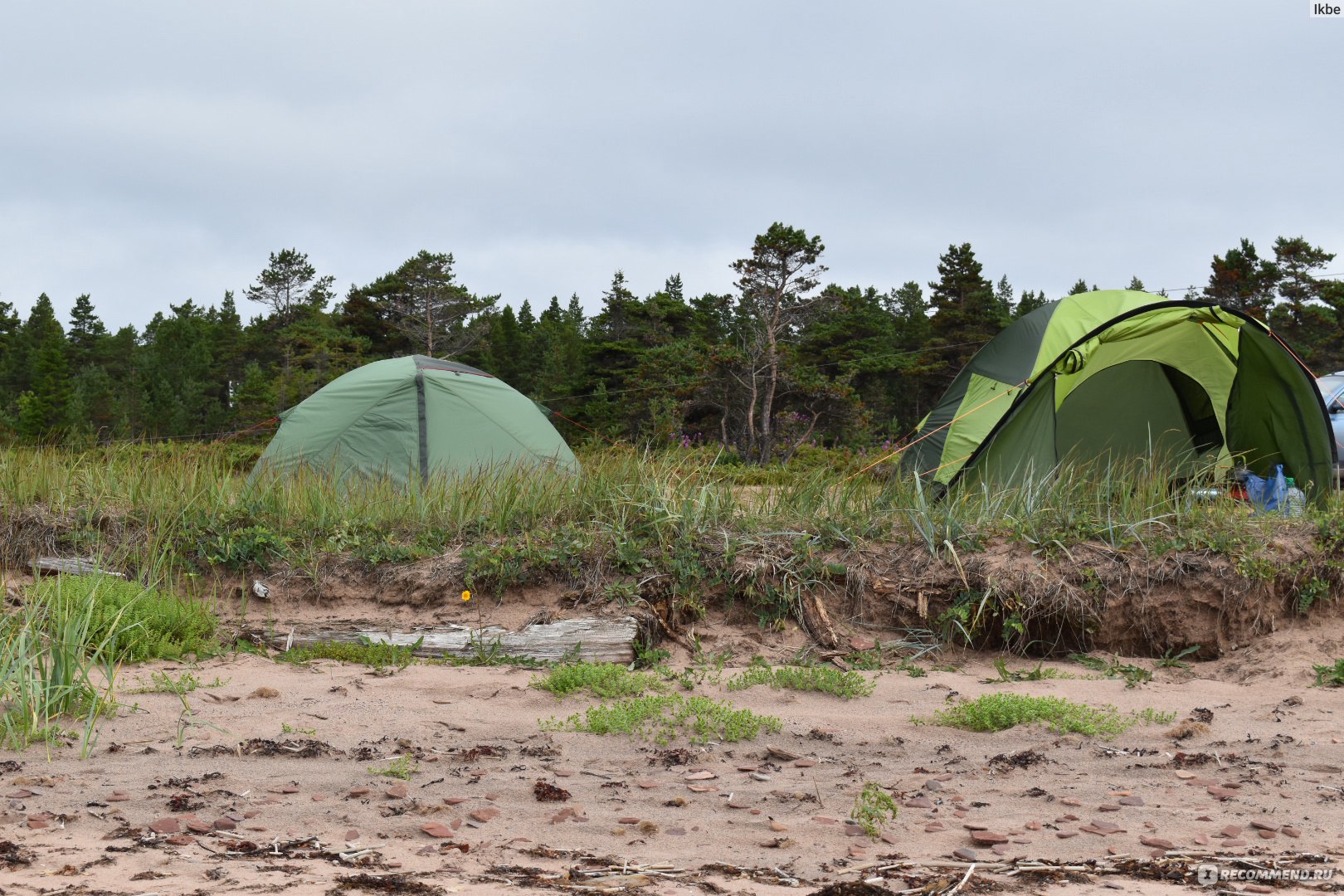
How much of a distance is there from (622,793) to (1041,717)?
2.00m

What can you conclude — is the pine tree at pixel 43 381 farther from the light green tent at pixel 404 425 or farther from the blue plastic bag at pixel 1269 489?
the blue plastic bag at pixel 1269 489

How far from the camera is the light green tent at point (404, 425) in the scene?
9773 millimetres

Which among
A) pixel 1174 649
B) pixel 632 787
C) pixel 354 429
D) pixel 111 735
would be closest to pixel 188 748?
pixel 111 735

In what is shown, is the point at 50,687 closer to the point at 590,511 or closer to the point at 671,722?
the point at 671,722

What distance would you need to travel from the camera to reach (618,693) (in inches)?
200

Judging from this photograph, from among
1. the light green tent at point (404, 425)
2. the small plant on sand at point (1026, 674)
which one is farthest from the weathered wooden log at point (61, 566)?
the small plant on sand at point (1026, 674)

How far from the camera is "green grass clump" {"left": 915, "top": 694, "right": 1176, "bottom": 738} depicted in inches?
177

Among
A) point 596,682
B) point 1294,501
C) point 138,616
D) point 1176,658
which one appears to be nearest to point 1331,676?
point 1176,658

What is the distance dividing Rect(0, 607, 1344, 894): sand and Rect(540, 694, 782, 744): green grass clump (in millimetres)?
78

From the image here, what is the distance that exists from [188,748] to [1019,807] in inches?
124

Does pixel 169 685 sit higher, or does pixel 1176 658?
pixel 169 685

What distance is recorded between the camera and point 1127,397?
9.75 m

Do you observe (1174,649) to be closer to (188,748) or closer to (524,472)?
(524,472)

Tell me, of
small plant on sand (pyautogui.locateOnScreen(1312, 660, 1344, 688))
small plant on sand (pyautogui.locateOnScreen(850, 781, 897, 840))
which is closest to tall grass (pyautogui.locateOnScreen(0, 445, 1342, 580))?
small plant on sand (pyautogui.locateOnScreen(1312, 660, 1344, 688))
